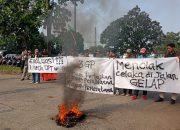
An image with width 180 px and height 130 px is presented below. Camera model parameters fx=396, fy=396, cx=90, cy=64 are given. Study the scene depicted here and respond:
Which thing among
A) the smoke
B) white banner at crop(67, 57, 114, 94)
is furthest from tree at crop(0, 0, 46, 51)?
the smoke

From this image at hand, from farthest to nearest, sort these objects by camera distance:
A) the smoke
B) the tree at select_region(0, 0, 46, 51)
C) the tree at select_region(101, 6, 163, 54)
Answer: the tree at select_region(0, 0, 46, 51) < the tree at select_region(101, 6, 163, 54) < the smoke

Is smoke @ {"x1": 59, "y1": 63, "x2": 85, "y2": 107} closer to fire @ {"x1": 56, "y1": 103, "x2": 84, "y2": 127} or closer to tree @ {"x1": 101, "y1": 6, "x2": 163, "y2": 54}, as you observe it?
fire @ {"x1": 56, "y1": 103, "x2": 84, "y2": 127}

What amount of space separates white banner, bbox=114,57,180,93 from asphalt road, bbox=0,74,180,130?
1.54ft

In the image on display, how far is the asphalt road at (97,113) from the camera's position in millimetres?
8414

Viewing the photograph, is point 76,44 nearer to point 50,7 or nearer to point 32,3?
point 50,7

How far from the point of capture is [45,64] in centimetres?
1873

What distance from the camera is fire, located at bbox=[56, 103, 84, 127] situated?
27.9 ft

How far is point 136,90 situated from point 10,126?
521 centimetres

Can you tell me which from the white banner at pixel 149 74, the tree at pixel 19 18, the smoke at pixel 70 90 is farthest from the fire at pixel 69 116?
the tree at pixel 19 18

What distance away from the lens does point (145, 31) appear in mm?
16703

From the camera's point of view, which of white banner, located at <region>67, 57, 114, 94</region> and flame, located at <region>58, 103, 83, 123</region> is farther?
white banner, located at <region>67, 57, 114, 94</region>

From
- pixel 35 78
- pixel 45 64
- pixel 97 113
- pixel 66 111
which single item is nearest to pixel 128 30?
pixel 45 64

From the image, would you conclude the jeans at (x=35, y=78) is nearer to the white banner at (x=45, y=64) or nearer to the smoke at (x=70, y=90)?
the white banner at (x=45, y=64)

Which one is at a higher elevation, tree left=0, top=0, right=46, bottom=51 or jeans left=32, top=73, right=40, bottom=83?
tree left=0, top=0, right=46, bottom=51
